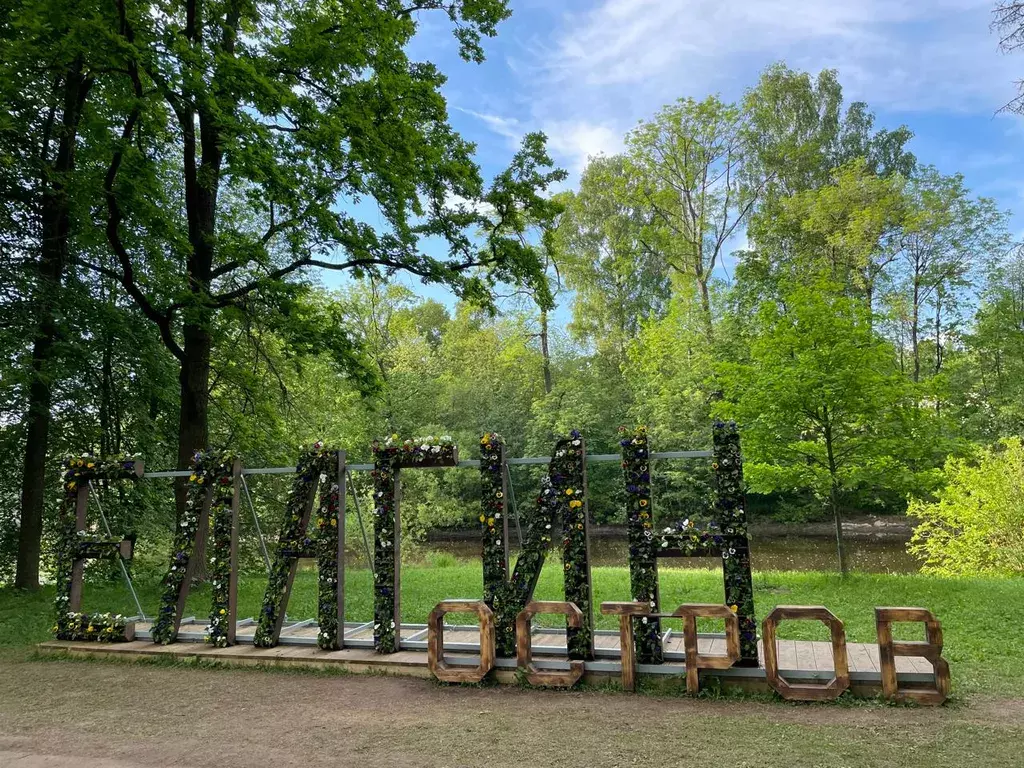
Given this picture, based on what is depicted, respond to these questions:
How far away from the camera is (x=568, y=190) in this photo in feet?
107

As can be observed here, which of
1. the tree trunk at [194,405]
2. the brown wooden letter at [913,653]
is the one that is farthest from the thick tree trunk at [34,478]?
the brown wooden letter at [913,653]

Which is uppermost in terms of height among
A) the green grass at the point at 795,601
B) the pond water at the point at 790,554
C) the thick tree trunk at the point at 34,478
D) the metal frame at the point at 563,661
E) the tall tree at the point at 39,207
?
the tall tree at the point at 39,207

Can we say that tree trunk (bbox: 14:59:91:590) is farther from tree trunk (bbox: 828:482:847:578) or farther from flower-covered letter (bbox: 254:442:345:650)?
tree trunk (bbox: 828:482:847:578)

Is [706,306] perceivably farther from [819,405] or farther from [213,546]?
[213,546]

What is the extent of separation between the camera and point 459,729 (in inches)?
192

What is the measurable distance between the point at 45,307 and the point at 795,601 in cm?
1260

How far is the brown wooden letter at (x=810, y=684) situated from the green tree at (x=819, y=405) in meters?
6.47

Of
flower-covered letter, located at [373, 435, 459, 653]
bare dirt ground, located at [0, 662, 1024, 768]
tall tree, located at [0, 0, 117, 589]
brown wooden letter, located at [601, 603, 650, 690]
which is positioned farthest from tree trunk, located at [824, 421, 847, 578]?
tall tree, located at [0, 0, 117, 589]

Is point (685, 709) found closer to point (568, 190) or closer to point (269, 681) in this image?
point (269, 681)

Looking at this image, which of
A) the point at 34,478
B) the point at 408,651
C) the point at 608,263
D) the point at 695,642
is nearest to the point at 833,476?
the point at 695,642

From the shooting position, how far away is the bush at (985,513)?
12773mm

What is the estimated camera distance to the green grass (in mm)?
6668

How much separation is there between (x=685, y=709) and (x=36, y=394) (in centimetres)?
1157

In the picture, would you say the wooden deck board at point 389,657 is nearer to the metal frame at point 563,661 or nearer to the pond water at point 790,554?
the metal frame at point 563,661
